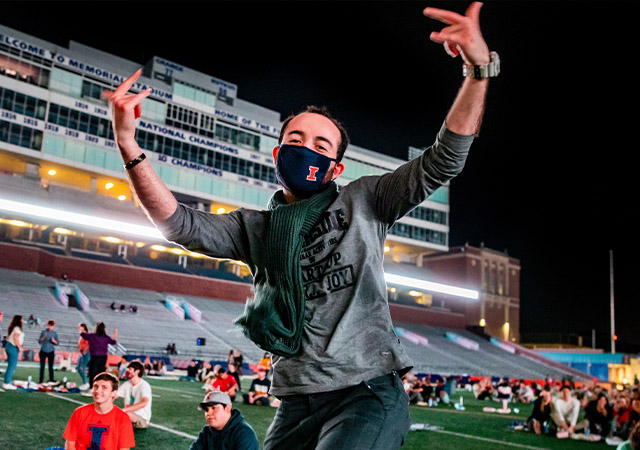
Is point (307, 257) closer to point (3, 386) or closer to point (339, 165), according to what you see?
point (339, 165)

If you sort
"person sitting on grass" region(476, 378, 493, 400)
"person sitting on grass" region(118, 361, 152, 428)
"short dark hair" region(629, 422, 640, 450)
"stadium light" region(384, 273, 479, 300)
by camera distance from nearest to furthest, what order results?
"short dark hair" region(629, 422, 640, 450), "person sitting on grass" region(118, 361, 152, 428), "person sitting on grass" region(476, 378, 493, 400), "stadium light" region(384, 273, 479, 300)

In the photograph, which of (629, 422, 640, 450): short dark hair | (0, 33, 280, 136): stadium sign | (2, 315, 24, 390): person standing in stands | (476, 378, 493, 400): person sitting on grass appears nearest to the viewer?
(629, 422, 640, 450): short dark hair

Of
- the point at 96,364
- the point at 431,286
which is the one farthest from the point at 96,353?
the point at 431,286

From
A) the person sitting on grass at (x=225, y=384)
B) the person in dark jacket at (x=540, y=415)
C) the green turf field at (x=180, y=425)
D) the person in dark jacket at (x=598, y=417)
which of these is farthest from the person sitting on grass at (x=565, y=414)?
the person sitting on grass at (x=225, y=384)

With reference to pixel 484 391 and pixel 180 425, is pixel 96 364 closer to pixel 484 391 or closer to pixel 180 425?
pixel 180 425

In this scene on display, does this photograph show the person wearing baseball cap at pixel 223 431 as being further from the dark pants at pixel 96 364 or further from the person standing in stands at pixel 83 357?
the person standing in stands at pixel 83 357

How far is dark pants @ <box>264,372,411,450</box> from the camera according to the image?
2.12 metres

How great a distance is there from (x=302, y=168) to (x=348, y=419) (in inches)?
39.6

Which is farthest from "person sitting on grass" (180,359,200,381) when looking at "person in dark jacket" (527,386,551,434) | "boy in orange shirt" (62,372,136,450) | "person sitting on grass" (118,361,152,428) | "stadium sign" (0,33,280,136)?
"stadium sign" (0,33,280,136)

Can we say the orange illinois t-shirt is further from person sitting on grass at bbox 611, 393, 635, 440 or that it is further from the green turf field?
person sitting on grass at bbox 611, 393, 635, 440

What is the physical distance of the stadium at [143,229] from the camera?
108 ft

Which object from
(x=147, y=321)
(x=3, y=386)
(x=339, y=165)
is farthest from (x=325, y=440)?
(x=147, y=321)

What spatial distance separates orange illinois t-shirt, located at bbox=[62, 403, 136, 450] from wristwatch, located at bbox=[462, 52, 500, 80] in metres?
5.59

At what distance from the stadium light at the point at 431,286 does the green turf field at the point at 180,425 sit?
43020mm
